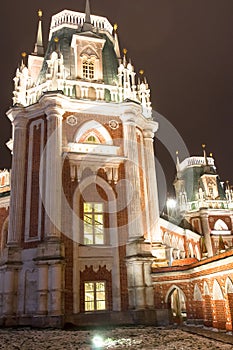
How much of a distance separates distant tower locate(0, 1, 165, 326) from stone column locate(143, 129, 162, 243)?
0.25ft

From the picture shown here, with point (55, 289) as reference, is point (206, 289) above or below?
below

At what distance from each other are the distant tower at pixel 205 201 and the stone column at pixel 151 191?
782 inches

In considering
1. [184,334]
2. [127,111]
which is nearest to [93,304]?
[184,334]

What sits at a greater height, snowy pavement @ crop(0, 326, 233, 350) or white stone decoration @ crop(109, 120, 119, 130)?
white stone decoration @ crop(109, 120, 119, 130)

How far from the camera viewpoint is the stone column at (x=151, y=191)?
933 inches

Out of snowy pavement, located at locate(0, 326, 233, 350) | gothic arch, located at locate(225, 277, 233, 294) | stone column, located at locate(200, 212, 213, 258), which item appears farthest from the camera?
stone column, located at locate(200, 212, 213, 258)

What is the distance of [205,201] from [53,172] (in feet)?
94.0

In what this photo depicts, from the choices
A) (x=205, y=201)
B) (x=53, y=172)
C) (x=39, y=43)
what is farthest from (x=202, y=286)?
(x=205, y=201)

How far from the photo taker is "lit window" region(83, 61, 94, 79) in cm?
2672

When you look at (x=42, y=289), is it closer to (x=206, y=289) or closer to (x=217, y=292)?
(x=206, y=289)

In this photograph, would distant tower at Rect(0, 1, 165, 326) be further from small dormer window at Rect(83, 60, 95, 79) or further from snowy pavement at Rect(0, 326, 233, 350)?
snowy pavement at Rect(0, 326, 233, 350)

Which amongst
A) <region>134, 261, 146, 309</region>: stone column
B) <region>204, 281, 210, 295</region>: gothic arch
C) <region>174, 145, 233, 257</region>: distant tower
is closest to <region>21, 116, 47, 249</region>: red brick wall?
<region>134, 261, 146, 309</region>: stone column

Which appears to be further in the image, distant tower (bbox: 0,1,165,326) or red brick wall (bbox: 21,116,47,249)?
red brick wall (bbox: 21,116,47,249)

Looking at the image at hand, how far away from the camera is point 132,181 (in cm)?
2325
